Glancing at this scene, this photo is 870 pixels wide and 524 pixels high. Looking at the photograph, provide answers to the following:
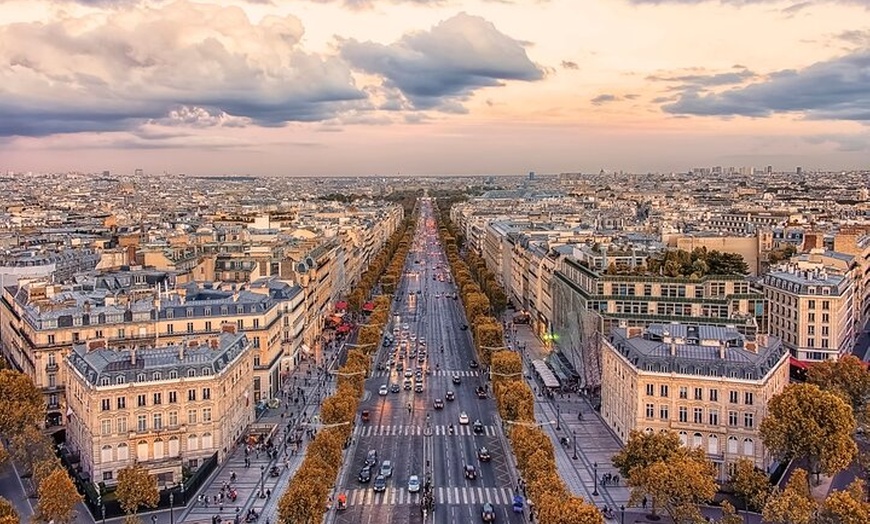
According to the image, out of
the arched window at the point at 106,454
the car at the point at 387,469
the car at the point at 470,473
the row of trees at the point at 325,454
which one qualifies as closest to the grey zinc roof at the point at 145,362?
the arched window at the point at 106,454

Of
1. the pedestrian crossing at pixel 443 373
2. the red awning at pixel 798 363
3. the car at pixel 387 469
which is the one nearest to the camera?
the car at pixel 387 469

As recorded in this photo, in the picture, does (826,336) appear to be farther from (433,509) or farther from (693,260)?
(433,509)

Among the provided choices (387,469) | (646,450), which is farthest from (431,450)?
(646,450)

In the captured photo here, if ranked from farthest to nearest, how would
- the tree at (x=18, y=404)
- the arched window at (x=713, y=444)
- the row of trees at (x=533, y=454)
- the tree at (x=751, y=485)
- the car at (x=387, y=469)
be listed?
the car at (x=387, y=469) < the tree at (x=18, y=404) < the arched window at (x=713, y=444) < the tree at (x=751, y=485) < the row of trees at (x=533, y=454)

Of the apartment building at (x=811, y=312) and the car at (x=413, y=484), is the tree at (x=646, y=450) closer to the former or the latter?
the car at (x=413, y=484)

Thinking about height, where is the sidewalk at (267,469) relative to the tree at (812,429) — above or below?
below

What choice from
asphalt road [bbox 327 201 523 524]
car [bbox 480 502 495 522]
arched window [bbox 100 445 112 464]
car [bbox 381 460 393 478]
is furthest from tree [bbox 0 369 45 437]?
car [bbox 480 502 495 522]
